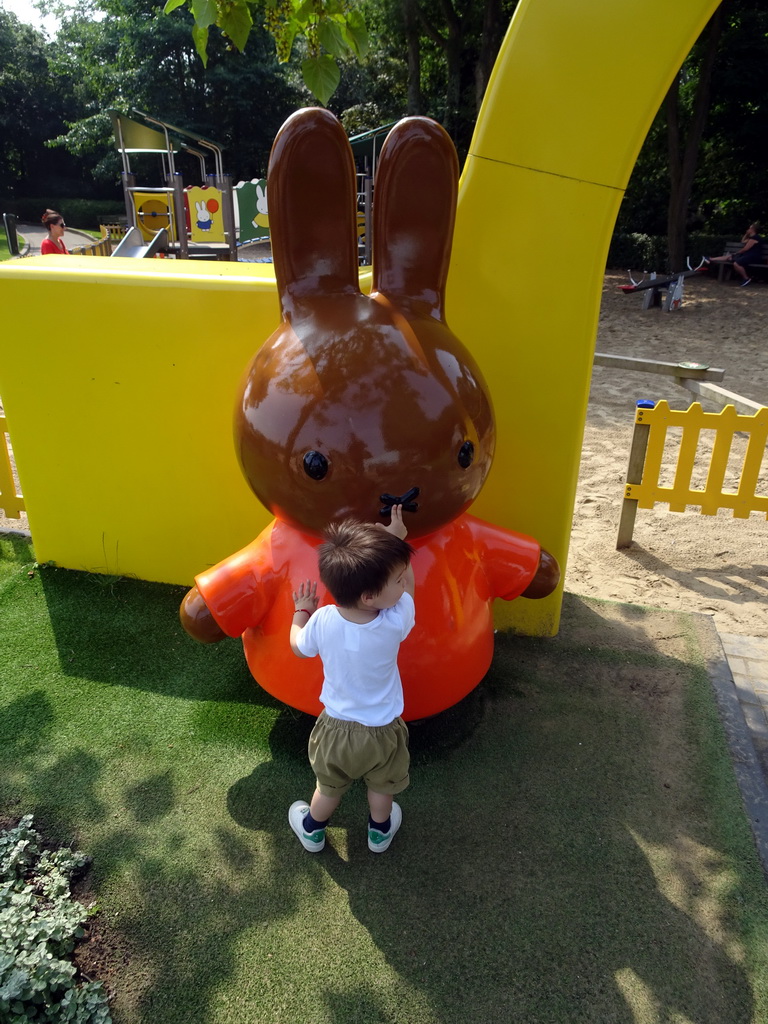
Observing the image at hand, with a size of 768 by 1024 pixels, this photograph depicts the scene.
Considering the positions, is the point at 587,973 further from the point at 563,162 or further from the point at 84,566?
the point at 84,566

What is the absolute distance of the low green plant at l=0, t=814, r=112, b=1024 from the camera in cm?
204

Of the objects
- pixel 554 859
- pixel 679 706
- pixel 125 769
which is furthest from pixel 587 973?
pixel 125 769

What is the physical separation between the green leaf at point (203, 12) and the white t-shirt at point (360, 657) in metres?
2.34

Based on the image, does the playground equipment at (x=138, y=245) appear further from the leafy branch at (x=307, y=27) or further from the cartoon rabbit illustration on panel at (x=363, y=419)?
the cartoon rabbit illustration on panel at (x=363, y=419)

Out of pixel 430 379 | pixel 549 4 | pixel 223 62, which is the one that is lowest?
pixel 430 379

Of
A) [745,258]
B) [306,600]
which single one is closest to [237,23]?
[306,600]

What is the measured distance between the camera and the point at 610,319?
13.2 metres

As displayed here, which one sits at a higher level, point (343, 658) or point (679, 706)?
point (343, 658)

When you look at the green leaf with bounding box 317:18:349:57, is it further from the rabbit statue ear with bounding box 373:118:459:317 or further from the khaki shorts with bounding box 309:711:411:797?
the khaki shorts with bounding box 309:711:411:797

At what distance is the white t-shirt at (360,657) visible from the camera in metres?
2.17

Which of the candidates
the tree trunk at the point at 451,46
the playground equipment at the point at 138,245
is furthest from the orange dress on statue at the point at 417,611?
the tree trunk at the point at 451,46

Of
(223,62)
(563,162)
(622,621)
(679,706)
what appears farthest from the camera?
(223,62)

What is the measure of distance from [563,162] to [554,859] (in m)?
2.68

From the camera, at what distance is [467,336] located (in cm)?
327
